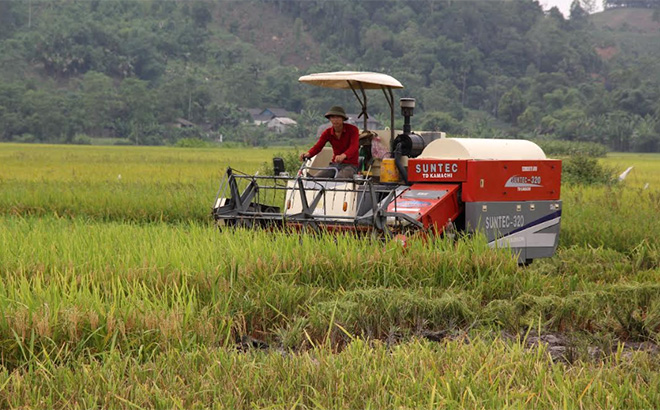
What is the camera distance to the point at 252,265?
731cm

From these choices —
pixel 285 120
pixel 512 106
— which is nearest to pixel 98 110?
pixel 285 120

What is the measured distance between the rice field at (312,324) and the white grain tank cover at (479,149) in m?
1.24

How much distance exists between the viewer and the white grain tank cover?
381 inches

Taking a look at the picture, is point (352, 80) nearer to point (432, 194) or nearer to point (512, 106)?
point (432, 194)

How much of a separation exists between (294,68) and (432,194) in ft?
347

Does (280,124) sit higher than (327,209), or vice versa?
(327,209)

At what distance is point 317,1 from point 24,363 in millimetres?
134236

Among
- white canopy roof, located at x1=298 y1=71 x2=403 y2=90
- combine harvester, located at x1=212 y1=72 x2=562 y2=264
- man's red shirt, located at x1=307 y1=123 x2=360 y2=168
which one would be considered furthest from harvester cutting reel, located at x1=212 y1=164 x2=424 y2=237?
white canopy roof, located at x1=298 y1=71 x2=403 y2=90

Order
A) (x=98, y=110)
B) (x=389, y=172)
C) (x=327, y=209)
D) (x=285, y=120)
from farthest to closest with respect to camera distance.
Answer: (x=285, y=120), (x=98, y=110), (x=389, y=172), (x=327, y=209)

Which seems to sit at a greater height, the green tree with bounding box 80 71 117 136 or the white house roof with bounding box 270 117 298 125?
the green tree with bounding box 80 71 117 136

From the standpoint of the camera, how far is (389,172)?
10.1 meters

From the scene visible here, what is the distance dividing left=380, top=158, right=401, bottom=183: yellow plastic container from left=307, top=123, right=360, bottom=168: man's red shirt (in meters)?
0.31

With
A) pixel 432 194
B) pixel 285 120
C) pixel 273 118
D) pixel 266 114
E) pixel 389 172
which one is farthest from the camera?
pixel 266 114

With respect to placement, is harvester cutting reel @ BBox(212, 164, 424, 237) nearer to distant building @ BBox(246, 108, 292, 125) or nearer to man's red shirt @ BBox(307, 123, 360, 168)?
man's red shirt @ BBox(307, 123, 360, 168)
